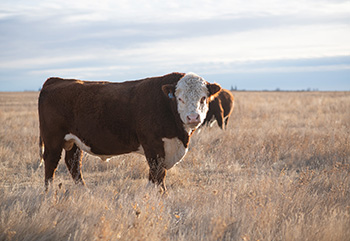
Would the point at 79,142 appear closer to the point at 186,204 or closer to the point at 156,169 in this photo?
the point at 156,169

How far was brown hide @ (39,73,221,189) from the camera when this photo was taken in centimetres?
534

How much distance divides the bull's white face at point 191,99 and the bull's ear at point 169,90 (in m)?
0.06

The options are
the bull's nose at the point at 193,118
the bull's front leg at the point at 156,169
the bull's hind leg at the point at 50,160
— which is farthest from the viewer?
the bull's hind leg at the point at 50,160

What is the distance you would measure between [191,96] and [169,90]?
34 cm

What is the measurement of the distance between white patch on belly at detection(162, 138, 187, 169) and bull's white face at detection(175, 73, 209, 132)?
0.94 ft

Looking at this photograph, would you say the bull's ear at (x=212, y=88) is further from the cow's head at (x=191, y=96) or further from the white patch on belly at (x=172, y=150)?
the white patch on belly at (x=172, y=150)

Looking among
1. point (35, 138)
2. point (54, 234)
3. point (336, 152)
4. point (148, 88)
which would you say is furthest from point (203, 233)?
point (35, 138)

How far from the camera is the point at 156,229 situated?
371 centimetres

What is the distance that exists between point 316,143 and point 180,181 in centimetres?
441

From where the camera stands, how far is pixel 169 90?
5.20 m

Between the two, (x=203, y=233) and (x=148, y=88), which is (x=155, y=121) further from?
(x=203, y=233)

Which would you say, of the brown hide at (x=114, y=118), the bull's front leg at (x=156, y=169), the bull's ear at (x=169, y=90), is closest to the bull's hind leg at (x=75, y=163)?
the brown hide at (x=114, y=118)

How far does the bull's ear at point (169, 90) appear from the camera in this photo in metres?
5.16

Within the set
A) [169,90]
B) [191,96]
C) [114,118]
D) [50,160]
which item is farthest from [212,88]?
[50,160]
